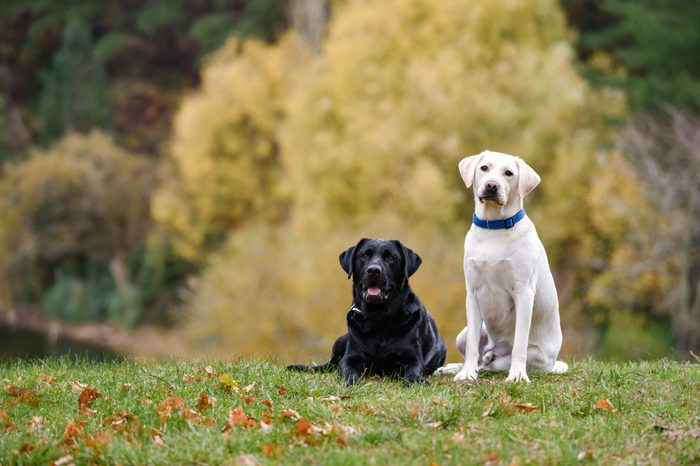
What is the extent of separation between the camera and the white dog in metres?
6.97

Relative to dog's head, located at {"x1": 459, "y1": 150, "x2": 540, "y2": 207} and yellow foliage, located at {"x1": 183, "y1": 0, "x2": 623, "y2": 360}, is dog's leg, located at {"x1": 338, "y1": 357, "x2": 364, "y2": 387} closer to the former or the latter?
dog's head, located at {"x1": 459, "y1": 150, "x2": 540, "y2": 207}

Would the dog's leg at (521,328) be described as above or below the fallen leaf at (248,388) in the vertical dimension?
above

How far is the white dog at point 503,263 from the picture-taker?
6.97 m

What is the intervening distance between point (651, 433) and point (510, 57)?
74.3 feet

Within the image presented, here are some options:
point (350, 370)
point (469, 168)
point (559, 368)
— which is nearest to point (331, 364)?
point (350, 370)

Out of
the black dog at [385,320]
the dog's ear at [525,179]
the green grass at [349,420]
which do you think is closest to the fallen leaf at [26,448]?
the green grass at [349,420]

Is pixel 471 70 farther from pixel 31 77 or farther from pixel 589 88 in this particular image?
pixel 31 77

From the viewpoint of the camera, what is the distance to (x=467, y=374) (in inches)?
275

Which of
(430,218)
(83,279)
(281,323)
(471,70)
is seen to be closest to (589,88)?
(471,70)

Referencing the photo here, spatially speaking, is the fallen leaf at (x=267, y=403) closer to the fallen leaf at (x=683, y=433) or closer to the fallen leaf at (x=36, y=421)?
the fallen leaf at (x=36, y=421)

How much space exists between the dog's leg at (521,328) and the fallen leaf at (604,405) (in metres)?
1.09

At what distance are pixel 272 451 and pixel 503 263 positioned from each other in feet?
8.87

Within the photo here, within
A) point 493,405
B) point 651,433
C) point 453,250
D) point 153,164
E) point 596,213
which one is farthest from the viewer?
point 153,164

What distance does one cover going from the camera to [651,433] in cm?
527
